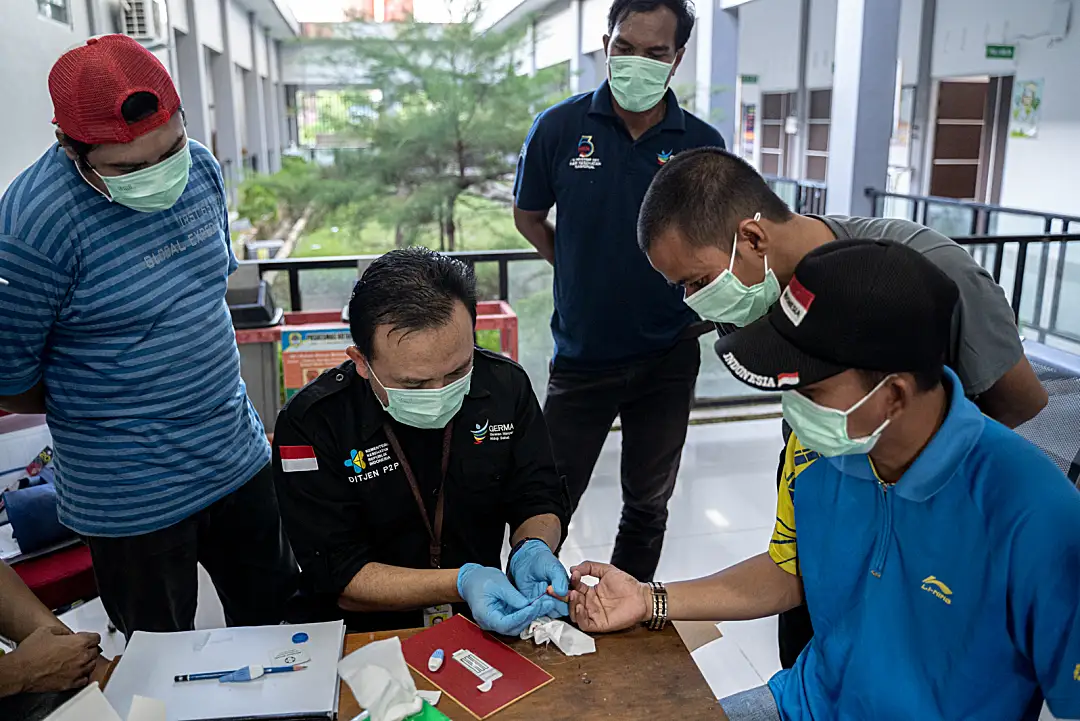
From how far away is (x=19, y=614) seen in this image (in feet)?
4.69

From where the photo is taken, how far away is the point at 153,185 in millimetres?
1604

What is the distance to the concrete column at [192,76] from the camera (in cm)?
678

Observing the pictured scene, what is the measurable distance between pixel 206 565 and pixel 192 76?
6.06m

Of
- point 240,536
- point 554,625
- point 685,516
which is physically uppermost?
point 554,625

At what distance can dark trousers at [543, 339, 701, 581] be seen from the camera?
2262 millimetres

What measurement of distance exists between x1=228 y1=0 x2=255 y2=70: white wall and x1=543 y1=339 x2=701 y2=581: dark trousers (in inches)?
312

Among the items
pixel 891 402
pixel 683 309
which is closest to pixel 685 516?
pixel 683 309

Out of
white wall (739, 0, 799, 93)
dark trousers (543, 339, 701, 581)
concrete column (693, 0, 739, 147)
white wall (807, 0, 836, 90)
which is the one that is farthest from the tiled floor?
white wall (739, 0, 799, 93)

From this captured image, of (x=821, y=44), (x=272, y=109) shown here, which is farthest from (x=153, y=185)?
(x=272, y=109)

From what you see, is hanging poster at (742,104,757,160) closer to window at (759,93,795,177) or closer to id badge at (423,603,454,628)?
window at (759,93,795,177)

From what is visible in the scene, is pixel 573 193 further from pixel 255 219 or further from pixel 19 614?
pixel 255 219

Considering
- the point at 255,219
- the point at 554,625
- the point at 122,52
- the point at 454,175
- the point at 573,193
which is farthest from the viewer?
the point at 255,219

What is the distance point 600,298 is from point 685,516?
136 cm

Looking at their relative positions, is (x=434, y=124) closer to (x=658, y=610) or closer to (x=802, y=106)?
(x=658, y=610)
